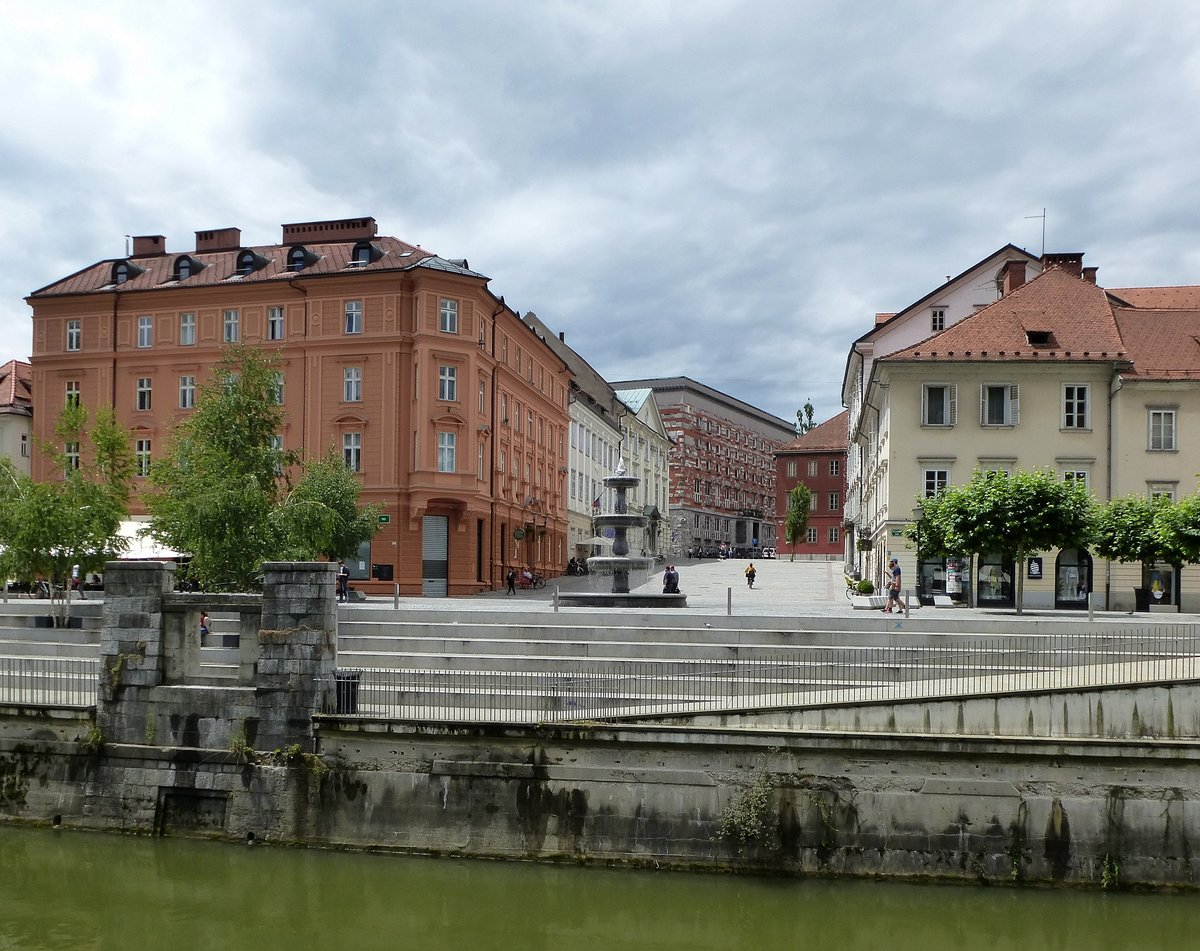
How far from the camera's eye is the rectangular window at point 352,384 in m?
44.4

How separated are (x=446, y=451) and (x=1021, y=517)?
22.6 metres

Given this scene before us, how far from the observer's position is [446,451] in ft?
145

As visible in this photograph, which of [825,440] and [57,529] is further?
[825,440]

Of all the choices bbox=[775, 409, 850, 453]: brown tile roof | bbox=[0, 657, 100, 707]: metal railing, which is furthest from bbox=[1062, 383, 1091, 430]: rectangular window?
bbox=[775, 409, 850, 453]: brown tile roof

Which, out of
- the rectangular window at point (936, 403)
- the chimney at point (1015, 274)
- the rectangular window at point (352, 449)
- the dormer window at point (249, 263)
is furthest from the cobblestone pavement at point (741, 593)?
the dormer window at point (249, 263)

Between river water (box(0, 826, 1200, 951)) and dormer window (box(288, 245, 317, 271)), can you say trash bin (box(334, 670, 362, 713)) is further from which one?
dormer window (box(288, 245, 317, 271))

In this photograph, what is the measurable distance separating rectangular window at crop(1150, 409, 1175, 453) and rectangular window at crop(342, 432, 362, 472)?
28.8 metres

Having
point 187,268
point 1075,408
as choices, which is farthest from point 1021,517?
point 187,268

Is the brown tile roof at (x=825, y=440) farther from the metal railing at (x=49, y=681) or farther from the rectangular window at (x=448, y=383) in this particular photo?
the metal railing at (x=49, y=681)

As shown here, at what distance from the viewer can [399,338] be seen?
144ft

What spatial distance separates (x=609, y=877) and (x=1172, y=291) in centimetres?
4516

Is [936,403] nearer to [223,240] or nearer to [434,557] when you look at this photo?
[434,557]

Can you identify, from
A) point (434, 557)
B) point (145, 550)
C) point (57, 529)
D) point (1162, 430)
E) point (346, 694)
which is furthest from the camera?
point (434, 557)

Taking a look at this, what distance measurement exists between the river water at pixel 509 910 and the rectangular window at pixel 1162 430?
26.5 meters
